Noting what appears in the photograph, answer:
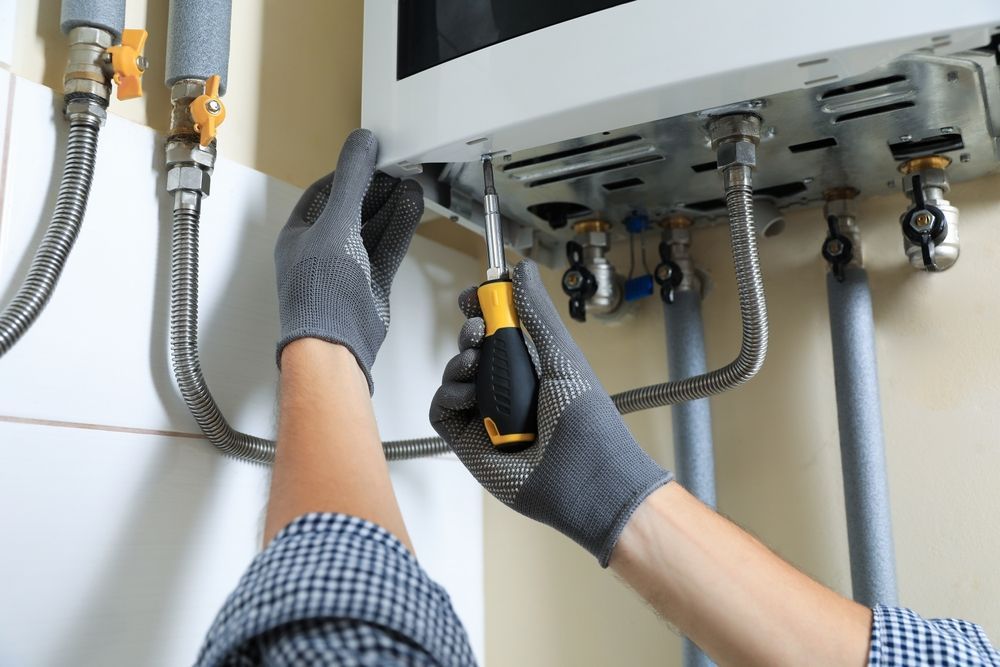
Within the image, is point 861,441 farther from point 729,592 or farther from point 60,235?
point 60,235

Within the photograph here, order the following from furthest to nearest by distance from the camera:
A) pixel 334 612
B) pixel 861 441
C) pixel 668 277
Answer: pixel 668 277 → pixel 861 441 → pixel 334 612

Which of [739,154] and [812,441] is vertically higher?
[739,154]

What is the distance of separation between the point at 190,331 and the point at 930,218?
0.59 meters

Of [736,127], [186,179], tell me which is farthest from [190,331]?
[736,127]

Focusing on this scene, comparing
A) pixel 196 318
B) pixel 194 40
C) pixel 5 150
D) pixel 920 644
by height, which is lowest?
pixel 920 644

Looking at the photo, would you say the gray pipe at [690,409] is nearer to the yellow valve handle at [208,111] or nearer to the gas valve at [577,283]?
the gas valve at [577,283]

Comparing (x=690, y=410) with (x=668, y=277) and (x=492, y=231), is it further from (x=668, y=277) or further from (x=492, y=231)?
(x=492, y=231)

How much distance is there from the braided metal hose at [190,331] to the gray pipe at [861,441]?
1.64ft

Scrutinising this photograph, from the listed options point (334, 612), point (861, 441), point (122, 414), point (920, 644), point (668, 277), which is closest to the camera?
point (334, 612)

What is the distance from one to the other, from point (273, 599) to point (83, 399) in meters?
0.29

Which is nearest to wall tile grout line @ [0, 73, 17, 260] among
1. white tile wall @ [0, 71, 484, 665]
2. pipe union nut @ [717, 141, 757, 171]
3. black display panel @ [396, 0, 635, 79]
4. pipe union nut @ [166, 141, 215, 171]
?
white tile wall @ [0, 71, 484, 665]

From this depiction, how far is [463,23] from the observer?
68 centimetres

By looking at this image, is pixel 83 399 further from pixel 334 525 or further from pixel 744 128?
pixel 744 128

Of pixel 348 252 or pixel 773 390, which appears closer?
pixel 348 252
